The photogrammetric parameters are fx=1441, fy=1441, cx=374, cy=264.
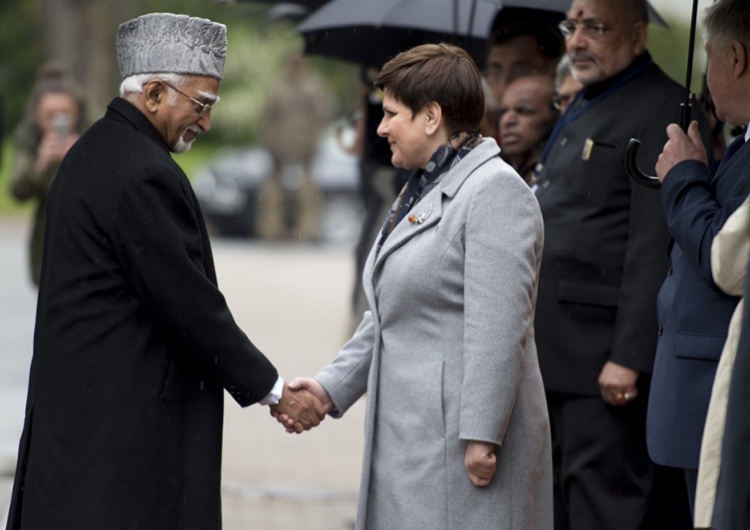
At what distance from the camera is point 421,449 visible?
406 cm

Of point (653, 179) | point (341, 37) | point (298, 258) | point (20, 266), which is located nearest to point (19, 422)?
point (341, 37)

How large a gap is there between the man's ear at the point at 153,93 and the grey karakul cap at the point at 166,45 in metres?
0.04

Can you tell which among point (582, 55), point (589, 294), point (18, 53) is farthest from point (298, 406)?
point (18, 53)

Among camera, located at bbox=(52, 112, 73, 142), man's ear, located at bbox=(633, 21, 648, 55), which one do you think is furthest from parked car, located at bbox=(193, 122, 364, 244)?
man's ear, located at bbox=(633, 21, 648, 55)

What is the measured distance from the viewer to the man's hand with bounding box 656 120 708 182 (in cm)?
402

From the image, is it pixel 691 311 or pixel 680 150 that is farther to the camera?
pixel 680 150

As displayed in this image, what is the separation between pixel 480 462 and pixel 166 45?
152 cm

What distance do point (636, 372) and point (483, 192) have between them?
3.66 feet

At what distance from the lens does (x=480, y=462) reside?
155 inches

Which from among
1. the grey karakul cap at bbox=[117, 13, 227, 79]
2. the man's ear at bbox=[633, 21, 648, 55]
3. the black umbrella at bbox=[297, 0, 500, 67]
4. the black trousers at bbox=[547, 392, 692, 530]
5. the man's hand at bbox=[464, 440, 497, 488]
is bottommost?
the black trousers at bbox=[547, 392, 692, 530]

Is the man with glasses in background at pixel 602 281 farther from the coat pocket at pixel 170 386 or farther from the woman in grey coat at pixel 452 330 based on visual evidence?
the coat pocket at pixel 170 386

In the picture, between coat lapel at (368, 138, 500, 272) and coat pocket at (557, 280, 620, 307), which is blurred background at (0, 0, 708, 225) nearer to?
coat pocket at (557, 280, 620, 307)

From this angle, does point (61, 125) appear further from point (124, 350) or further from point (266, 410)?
point (124, 350)

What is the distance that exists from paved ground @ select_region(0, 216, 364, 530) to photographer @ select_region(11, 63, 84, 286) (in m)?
1.34
